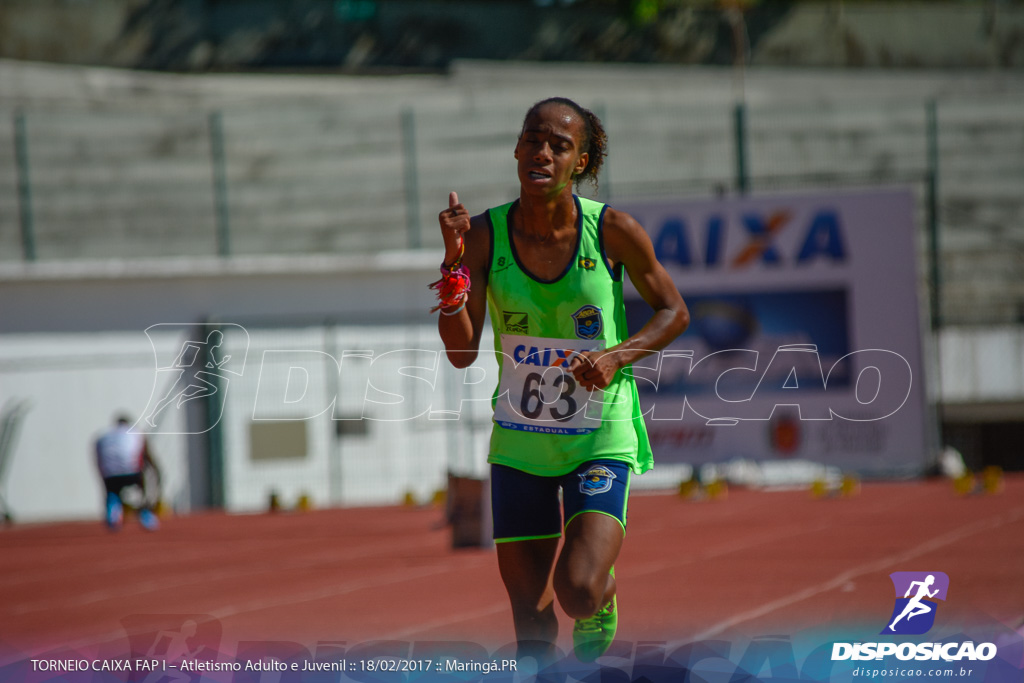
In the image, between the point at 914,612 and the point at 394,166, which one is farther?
the point at 394,166

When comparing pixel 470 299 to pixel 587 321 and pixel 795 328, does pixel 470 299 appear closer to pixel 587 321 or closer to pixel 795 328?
pixel 587 321

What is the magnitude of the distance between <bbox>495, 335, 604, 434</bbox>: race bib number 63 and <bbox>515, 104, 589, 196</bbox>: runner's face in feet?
1.84

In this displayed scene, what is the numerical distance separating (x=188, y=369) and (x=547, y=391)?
17.5 metres

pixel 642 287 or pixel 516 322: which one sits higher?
pixel 642 287

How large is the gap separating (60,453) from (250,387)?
333 centimetres

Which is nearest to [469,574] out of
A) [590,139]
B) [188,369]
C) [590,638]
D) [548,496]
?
[548,496]

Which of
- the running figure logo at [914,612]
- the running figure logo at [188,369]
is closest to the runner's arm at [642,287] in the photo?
the running figure logo at [914,612]

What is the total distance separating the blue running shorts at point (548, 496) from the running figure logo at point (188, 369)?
1685cm

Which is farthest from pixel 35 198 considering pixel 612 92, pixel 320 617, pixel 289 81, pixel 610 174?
pixel 320 617

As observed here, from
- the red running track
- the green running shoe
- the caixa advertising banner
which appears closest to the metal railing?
the caixa advertising banner

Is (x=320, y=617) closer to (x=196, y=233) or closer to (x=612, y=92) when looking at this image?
(x=196, y=233)

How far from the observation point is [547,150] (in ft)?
14.9

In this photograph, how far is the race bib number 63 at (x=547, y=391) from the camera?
462 centimetres

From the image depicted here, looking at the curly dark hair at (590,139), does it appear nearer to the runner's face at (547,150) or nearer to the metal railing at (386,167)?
the runner's face at (547,150)
